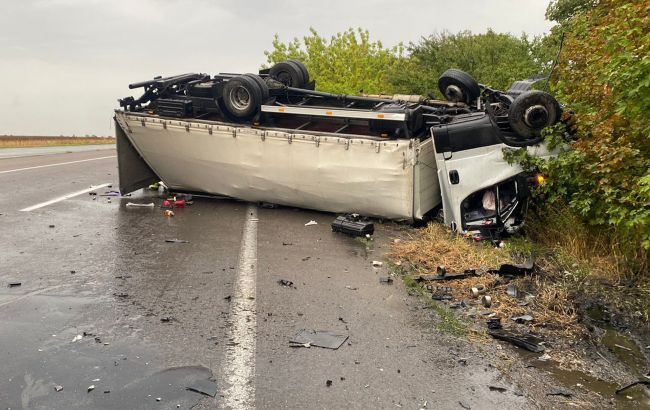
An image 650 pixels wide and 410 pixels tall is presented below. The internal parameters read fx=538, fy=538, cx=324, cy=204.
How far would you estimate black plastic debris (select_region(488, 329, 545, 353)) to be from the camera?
4203 millimetres

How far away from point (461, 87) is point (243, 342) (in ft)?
24.1

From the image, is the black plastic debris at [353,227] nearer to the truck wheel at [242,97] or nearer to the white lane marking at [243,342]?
the white lane marking at [243,342]

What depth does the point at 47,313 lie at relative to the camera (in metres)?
4.63

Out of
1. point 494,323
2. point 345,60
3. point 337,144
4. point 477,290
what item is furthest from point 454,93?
point 345,60

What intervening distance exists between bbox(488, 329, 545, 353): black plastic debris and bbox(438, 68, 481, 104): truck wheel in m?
6.31

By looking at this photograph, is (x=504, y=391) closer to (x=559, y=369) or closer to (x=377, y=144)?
(x=559, y=369)

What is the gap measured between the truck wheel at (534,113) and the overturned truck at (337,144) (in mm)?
13

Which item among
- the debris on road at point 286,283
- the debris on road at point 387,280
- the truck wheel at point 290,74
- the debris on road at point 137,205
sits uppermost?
the truck wheel at point 290,74

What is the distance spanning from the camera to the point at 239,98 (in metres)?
9.28

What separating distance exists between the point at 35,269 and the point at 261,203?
15.1ft

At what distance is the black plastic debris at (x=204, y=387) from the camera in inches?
133

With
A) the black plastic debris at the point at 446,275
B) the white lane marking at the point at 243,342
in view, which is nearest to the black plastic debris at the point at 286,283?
the white lane marking at the point at 243,342

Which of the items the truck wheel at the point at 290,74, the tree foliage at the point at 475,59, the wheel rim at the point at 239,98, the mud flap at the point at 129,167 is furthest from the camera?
the tree foliage at the point at 475,59

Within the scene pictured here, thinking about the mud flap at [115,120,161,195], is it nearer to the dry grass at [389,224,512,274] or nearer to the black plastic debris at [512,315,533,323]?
the dry grass at [389,224,512,274]
